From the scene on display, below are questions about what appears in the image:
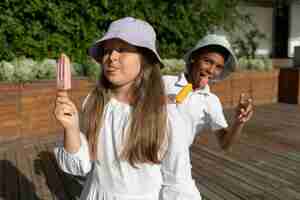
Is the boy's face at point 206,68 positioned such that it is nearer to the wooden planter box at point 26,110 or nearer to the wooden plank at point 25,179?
the wooden plank at point 25,179

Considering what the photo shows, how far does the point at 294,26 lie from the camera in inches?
549

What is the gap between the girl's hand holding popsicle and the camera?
1.31 meters

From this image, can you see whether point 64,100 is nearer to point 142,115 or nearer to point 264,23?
point 142,115

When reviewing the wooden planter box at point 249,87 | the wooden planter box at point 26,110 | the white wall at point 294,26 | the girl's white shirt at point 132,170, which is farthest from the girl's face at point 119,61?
the white wall at point 294,26

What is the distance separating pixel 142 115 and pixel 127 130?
83mm

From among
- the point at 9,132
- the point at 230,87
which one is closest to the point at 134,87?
the point at 9,132

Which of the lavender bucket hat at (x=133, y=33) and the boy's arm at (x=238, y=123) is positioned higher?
the lavender bucket hat at (x=133, y=33)

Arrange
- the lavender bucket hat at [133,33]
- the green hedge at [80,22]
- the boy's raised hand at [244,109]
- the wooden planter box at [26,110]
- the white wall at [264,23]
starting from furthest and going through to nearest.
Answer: the white wall at [264,23], the green hedge at [80,22], the wooden planter box at [26,110], the boy's raised hand at [244,109], the lavender bucket hat at [133,33]

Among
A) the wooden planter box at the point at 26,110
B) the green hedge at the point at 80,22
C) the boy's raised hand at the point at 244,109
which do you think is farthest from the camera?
the green hedge at the point at 80,22

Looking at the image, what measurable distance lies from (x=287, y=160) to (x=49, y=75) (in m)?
3.47

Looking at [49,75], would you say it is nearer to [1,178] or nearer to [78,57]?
[78,57]

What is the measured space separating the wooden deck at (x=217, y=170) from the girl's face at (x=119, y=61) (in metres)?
2.10

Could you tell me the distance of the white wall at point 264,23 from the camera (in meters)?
13.0

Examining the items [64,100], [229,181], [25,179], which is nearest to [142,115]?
[64,100]
